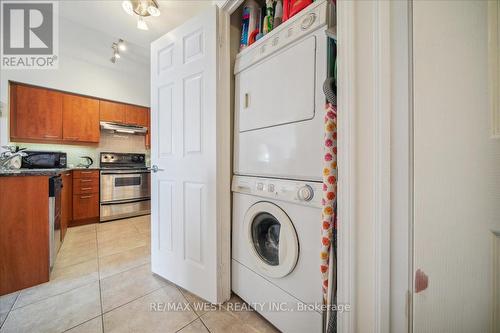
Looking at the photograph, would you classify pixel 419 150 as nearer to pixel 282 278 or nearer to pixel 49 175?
pixel 282 278

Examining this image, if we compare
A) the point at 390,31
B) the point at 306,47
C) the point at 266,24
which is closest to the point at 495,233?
the point at 390,31

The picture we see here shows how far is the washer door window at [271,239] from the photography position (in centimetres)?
94

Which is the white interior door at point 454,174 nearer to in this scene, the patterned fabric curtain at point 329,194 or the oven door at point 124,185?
the patterned fabric curtain at point 329,194

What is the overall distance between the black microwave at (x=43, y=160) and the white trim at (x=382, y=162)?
405 cm

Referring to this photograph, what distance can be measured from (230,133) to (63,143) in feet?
11.2

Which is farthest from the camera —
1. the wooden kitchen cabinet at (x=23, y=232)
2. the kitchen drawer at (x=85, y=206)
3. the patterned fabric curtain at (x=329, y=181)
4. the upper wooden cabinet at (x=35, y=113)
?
the kitchen drawer at (x=85, y=206)

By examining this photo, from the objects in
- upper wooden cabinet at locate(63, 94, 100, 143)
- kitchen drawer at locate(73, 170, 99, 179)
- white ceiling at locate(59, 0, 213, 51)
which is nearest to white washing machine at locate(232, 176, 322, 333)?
white ceiling at locate(59, 0, 213, 51)

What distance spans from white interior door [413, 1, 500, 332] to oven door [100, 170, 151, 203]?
3.79 m

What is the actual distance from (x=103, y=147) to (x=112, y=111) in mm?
711

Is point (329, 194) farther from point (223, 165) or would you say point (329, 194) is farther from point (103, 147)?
point (103, 147)

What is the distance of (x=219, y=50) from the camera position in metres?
1.21

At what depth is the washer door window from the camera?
0.94 metres

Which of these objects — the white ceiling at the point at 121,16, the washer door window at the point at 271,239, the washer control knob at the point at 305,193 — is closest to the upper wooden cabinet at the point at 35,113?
the white ceiling at the point at 121,16

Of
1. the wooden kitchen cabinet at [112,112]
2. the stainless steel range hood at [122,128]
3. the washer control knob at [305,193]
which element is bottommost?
the washer control knob at [305,193]
